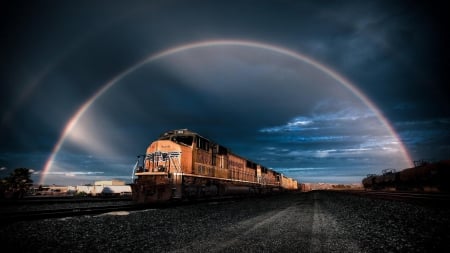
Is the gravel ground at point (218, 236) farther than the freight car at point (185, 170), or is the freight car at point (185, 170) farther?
the freight car at point (185, 170)

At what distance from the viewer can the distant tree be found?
2325 centimetres

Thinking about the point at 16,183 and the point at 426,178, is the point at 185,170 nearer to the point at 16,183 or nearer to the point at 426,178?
the point at 16,183

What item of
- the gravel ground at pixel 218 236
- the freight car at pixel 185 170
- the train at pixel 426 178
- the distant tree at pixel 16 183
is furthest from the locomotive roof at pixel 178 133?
the train at pixel 426 178

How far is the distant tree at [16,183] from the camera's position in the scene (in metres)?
23.2

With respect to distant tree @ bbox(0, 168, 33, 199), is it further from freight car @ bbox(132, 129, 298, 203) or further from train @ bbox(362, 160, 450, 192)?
train @ bbox(362, 160, 450, 192)

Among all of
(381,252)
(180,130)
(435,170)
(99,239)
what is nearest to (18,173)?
(180,130)

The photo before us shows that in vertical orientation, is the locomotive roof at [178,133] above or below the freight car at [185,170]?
above

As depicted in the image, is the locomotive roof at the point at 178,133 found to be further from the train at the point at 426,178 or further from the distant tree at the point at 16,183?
the train at the point at 426,178

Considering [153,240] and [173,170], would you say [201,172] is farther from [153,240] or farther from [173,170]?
[153,240]

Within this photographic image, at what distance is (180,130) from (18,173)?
57.9ft

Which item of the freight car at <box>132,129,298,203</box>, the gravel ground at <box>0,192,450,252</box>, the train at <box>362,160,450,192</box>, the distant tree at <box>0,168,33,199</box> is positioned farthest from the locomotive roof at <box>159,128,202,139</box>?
the train at <box>362,160,450,192</box>

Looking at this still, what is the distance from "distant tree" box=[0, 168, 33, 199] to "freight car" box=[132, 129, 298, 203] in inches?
582

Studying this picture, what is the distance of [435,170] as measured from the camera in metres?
22.3

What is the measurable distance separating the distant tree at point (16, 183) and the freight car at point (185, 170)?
14.8 m
